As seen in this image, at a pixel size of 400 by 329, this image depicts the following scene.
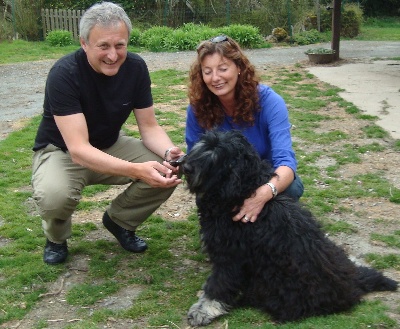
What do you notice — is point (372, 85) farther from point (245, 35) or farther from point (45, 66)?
point (45, 66)

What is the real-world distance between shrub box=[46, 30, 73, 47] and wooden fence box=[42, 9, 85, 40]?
1.12 meters

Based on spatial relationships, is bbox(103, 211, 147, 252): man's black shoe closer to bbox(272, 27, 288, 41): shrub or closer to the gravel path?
the gravel path

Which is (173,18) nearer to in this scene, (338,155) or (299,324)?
(338,155)

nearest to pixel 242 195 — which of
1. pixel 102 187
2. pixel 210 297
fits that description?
pixel 210 297

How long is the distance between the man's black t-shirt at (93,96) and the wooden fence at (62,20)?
55.9ft

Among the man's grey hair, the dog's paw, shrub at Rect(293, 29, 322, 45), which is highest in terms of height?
the man's grey hair

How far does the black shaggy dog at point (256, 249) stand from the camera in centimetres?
348

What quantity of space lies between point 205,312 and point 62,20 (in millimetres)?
19037

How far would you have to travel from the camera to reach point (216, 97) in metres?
4.20

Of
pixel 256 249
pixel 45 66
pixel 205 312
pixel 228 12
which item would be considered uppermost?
pixel 228 12

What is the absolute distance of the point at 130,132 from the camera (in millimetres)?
8375

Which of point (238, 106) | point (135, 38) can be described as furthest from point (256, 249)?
point (135, 38)

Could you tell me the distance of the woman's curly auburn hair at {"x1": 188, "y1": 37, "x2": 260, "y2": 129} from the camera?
394 centimetres

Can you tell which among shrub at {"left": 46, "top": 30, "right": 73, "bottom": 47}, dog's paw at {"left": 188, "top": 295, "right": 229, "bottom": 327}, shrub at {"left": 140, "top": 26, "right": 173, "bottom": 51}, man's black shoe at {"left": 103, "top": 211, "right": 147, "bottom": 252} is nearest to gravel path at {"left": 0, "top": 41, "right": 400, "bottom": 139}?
shrub at {"left": 140, "top": 26, "right": 173, "bottom": 51}
